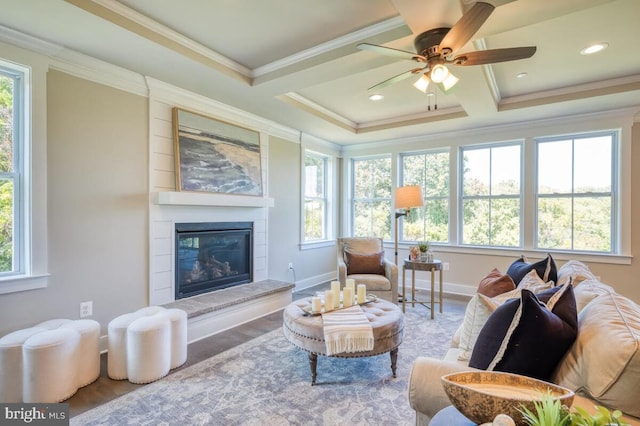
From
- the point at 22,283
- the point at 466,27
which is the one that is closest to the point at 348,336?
the point at 466,27

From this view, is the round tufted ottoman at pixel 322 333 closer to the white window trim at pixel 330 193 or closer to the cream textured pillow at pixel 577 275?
the cream textured pillow at pixel 577 275

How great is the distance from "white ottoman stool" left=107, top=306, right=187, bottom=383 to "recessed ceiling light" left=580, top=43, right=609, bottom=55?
4.09 meters

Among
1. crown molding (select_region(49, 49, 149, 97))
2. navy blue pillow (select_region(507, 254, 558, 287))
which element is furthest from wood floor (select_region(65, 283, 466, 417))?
crown molding (select_region(49, 49, 149, 97))

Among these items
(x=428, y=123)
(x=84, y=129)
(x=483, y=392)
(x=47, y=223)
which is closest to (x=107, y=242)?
(x=47, y=223)

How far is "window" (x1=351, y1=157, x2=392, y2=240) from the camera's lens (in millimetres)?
5723

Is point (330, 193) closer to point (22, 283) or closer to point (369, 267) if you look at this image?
point (369, 267)

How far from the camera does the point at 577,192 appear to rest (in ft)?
13.8

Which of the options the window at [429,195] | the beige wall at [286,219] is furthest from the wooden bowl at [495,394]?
the window at [429,195]

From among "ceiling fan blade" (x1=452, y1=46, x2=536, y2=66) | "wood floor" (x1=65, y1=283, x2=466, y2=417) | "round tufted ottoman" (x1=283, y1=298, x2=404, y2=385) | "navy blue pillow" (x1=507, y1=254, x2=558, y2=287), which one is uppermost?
"ceiling fan blade" (x1=452, y1=46, x2=536, y2=66)

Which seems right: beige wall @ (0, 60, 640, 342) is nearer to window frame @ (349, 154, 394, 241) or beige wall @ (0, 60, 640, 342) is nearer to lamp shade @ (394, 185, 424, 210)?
lamp shade @ (394, 185, 424, 210)

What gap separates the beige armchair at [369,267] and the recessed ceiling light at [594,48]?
2691 mm

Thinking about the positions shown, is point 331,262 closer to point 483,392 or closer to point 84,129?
point 84,129

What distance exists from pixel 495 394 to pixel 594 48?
127 inches

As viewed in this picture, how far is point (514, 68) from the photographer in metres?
3.09
